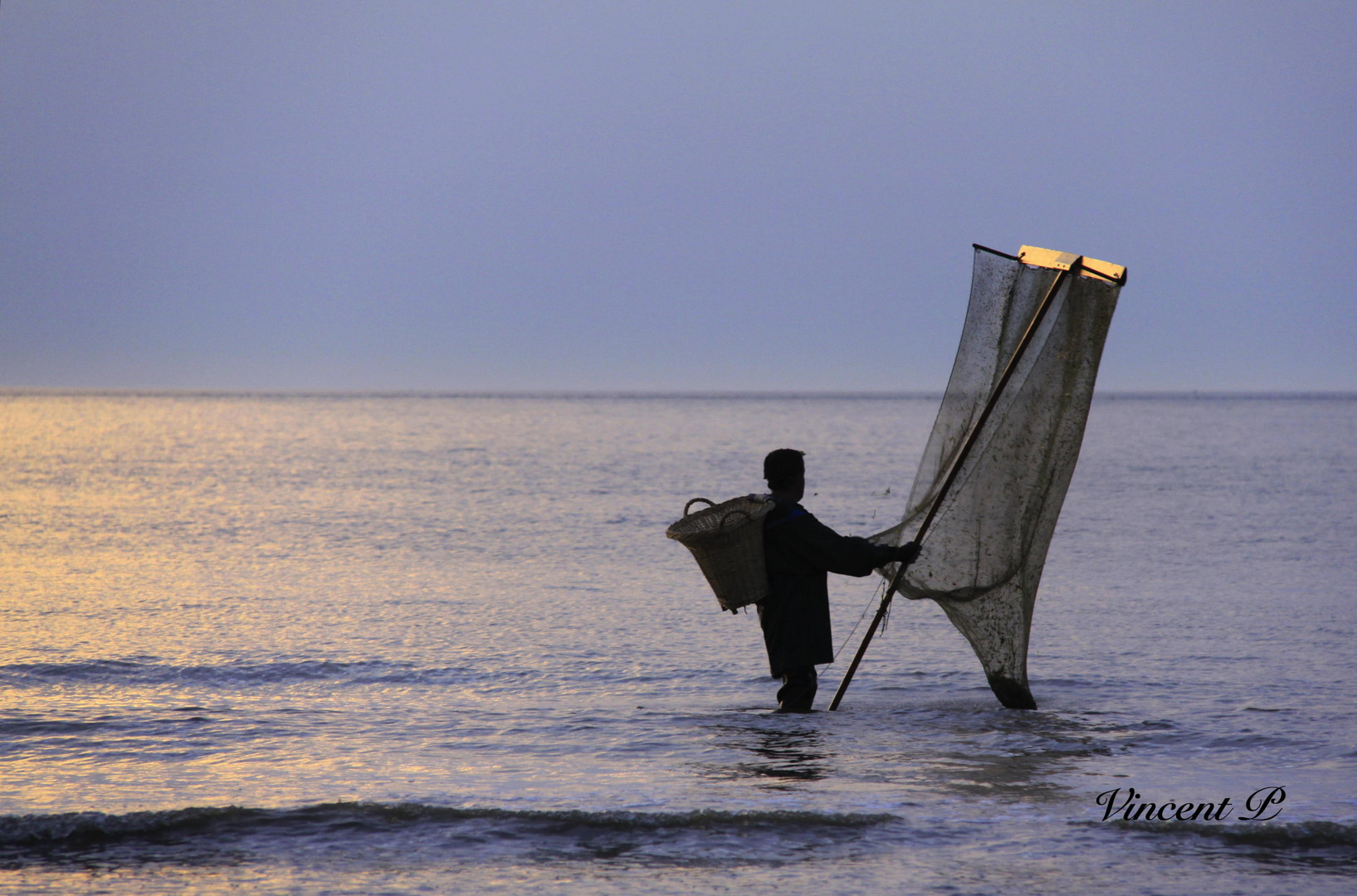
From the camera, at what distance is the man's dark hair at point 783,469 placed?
557 centimetres

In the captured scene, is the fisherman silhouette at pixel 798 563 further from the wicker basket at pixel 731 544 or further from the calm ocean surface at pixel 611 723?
the calm ocean surface at pixel 611 723

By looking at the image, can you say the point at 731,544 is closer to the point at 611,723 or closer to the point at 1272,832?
the point at 611,723

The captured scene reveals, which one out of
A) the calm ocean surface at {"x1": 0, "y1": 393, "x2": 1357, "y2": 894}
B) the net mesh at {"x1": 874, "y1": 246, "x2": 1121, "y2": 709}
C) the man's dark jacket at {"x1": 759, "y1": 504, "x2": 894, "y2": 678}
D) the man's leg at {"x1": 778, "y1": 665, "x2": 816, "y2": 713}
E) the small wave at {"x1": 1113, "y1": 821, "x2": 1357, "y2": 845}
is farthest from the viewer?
the man's leg at {"x1": 778, "y1": 665, "x2": 816, "y2": 713}

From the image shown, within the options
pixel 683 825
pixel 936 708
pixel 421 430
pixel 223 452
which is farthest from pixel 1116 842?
pixel 421 430

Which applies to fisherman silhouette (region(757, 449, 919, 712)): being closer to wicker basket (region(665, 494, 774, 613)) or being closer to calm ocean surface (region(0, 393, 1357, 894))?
wicker basket (region(665, 494, 774, 613))

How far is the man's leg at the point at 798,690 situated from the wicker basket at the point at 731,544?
57 cm

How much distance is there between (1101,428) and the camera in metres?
60.7

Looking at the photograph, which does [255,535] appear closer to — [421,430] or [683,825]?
[683,825]

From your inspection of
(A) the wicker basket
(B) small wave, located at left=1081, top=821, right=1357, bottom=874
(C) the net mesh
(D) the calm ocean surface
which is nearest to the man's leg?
(D) the calm ocean surface

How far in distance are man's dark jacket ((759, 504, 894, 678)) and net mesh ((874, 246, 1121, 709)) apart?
41cm

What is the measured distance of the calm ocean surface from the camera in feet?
13.4

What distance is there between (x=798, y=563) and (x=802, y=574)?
7 cm

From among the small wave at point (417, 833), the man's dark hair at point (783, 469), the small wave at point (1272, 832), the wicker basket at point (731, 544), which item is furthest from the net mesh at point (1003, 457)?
the small wave at point (417, 833)

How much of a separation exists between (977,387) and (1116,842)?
2.46m
